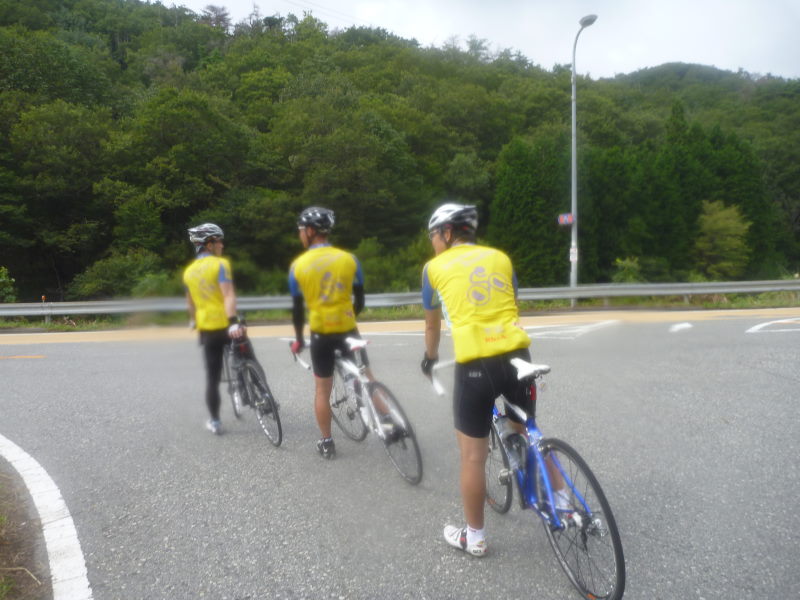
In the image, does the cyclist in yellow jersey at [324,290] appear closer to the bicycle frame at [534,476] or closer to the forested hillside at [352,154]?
the forested hillside at [352,154]

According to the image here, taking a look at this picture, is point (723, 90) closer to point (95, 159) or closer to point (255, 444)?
point (95, 159)

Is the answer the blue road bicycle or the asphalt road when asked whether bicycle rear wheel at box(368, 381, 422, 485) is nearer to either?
the asphalt road

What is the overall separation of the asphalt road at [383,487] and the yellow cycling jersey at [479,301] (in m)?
1.13

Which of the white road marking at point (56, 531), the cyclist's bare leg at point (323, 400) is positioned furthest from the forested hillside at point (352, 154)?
the white road marking at point (56, 531)

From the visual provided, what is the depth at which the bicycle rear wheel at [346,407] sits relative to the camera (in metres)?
4.50

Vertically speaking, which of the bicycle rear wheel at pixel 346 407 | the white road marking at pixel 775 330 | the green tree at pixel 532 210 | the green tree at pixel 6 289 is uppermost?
the green tree at pixel 532 210

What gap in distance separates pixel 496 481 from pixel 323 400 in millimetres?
1443

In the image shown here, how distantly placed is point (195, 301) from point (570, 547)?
3.13 metres

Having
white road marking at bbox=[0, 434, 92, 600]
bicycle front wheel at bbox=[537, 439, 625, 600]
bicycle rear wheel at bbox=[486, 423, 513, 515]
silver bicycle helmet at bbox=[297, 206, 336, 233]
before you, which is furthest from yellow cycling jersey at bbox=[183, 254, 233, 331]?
bicycle front wheel at bbox=[537, 439, 625, 600]

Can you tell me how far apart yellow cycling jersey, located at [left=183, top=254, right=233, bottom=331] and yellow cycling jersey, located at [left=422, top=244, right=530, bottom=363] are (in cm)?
224

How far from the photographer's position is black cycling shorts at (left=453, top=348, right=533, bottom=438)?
274cm

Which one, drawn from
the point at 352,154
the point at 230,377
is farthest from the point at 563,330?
the point at 352,154

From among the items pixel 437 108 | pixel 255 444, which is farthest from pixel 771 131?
pixel 255 444

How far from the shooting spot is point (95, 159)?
83.6 feet
